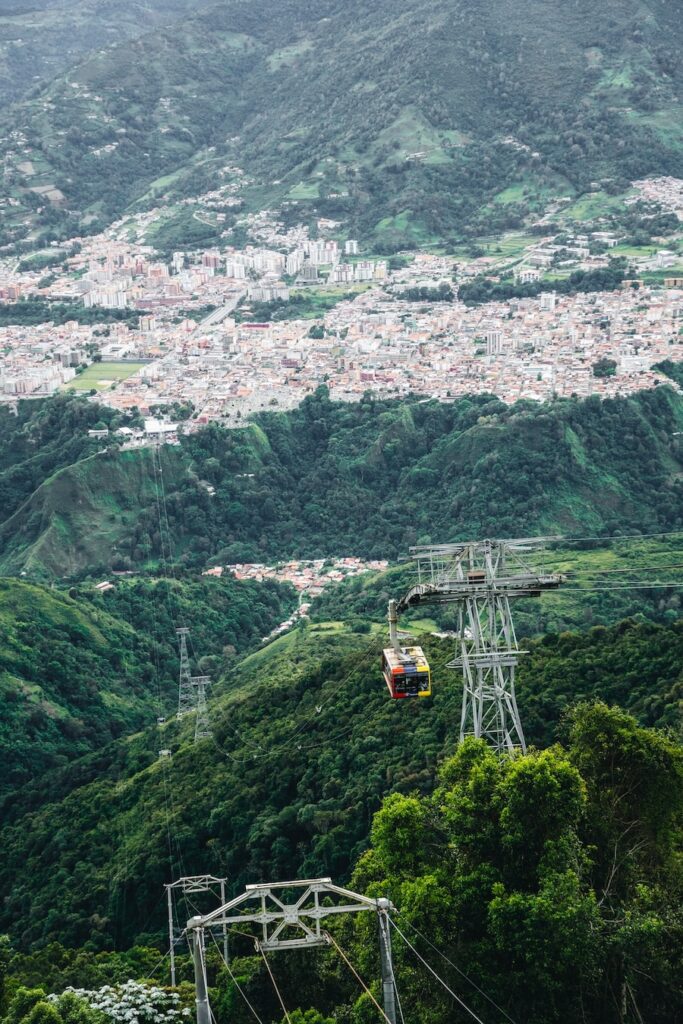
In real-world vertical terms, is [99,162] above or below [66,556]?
above

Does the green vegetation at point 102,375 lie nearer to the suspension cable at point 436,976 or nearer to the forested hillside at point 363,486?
the forested hillside at point 363,486

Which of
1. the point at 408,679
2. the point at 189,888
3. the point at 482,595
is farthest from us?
the point at 189,888

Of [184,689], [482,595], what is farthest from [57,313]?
[482,595]

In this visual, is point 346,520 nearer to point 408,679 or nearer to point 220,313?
point 220,313

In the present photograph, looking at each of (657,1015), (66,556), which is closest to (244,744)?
(657,1015)

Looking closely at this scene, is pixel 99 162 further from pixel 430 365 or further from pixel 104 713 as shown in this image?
pixel 104 713

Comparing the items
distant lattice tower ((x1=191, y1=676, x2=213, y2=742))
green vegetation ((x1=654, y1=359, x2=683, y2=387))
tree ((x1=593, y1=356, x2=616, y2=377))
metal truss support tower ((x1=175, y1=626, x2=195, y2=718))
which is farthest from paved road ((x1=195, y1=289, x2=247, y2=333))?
distant lattice tower ((x1=191, y1=676, x2=213, y2=742))
